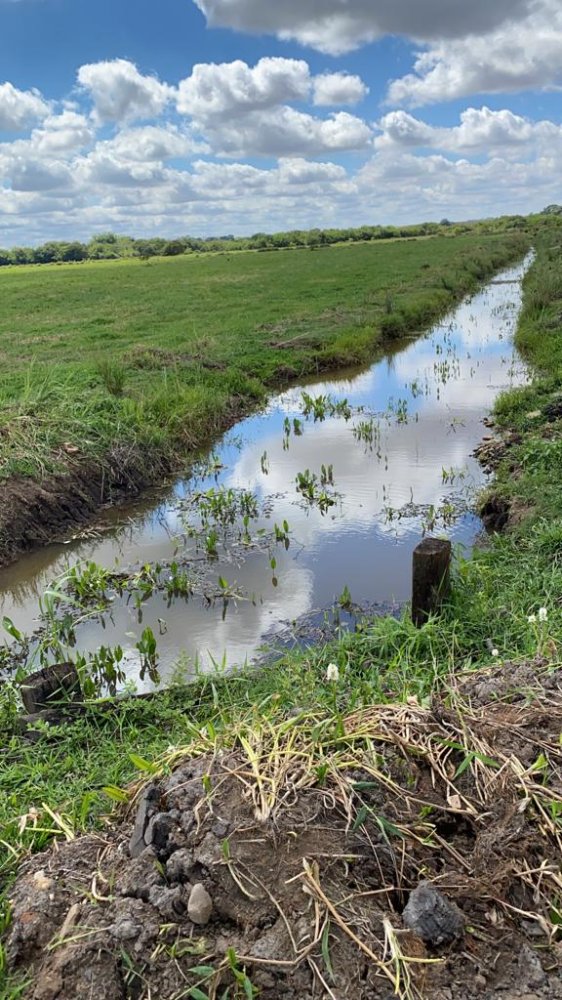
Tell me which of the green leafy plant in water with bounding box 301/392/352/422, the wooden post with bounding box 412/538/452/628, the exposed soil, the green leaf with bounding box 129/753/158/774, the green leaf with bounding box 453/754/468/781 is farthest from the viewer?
the green leafy plant in water with bounding box 301/392/352/422

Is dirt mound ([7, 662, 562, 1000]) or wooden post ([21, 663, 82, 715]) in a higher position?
dirt mound ([7, 662, 562, 1000])

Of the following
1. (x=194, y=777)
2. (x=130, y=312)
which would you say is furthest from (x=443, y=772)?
(x=130, y=312)

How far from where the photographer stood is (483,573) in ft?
18.4

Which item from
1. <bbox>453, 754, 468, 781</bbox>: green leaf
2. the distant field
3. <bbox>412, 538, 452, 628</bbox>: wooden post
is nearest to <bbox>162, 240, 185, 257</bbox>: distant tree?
the distant field

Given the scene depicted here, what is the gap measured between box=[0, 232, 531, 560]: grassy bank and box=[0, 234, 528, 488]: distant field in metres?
0.04

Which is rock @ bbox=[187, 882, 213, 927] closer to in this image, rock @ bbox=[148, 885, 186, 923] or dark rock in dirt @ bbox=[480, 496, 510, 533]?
rock @ bbox=[148, 885, 186, 923]

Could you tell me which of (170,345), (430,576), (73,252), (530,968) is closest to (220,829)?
(530,968)

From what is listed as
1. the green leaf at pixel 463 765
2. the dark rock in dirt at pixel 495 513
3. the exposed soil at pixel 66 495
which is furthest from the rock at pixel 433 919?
the exposed soil at pixel 66 495

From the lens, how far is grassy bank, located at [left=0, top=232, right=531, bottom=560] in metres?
8.78

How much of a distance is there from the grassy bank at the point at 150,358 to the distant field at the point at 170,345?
0.11 ft

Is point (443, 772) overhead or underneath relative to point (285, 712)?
overhead

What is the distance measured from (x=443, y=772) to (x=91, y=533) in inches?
252

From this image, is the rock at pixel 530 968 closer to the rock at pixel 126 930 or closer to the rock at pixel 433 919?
the rock at pixel 433 919

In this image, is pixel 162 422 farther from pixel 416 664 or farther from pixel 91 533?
pixel 416 664
